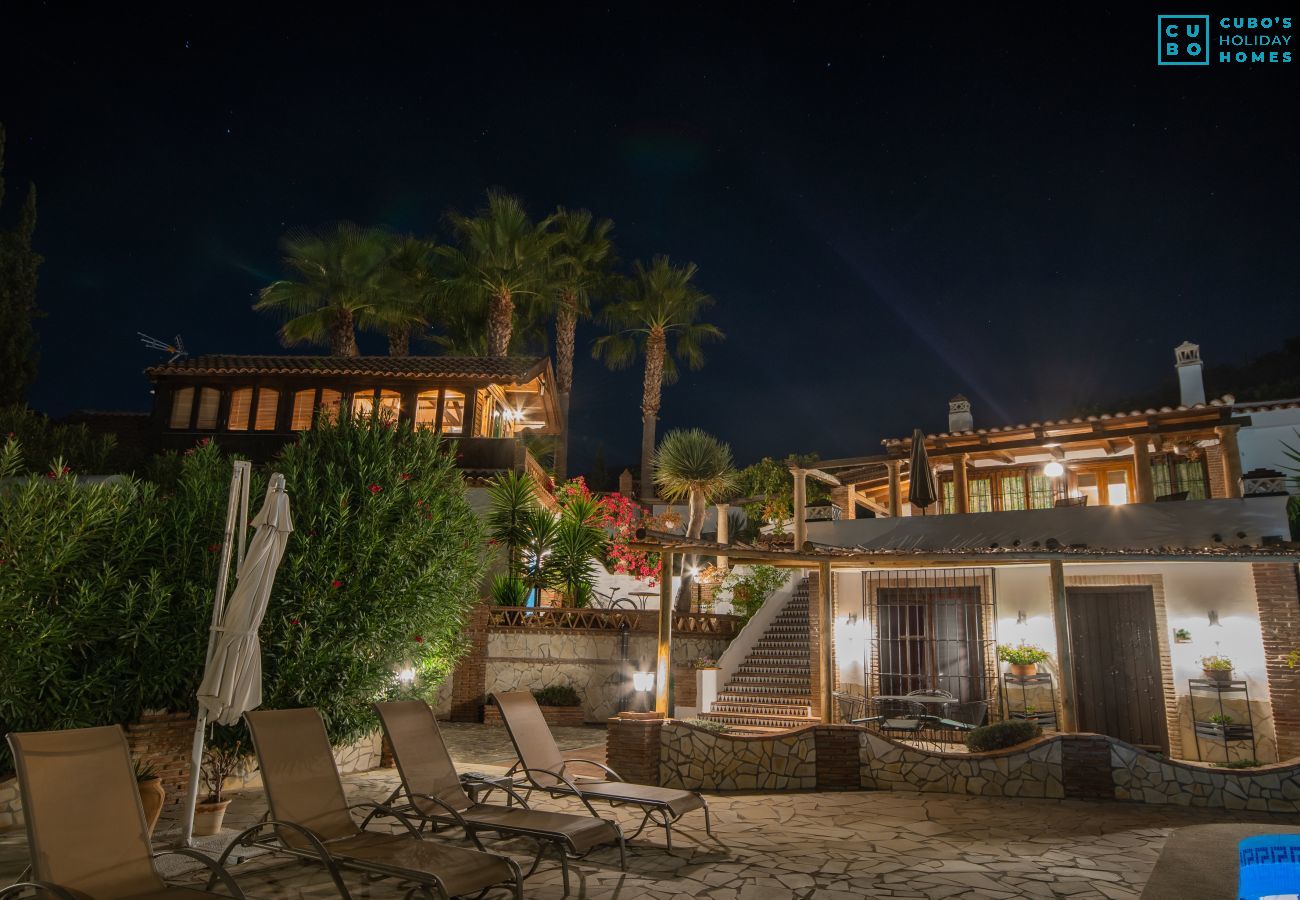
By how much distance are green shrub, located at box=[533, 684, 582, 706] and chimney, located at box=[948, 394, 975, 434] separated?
35.6 feet

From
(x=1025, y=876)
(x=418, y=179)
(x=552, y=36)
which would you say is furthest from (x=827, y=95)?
(x=1025, y=876)

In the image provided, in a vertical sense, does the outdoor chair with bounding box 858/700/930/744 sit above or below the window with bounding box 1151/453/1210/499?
below

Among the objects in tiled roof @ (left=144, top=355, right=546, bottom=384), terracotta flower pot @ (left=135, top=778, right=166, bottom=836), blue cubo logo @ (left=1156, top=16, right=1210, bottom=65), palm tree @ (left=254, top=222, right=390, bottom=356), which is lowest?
terracotta flower pot @ (left=135, top=778, right=166, bottom=836)

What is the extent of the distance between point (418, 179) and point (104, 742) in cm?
4733

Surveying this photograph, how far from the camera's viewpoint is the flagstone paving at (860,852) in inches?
213

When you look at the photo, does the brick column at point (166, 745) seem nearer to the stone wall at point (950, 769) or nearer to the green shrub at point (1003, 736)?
the stone wall at point (950, 769)

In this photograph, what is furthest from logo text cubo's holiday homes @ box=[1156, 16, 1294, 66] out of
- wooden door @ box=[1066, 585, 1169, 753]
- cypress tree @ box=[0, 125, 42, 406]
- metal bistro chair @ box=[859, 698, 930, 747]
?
cypress tree @ box=[0, 125, 42, 406]

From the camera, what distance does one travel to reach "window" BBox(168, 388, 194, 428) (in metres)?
20.2

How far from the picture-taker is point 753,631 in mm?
15938

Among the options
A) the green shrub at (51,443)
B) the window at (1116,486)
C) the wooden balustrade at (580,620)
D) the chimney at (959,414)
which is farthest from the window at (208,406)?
the window at (1116,486)

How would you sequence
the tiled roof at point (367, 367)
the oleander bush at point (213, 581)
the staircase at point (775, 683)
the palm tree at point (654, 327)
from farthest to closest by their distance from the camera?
the palm tree at point (654, 327) → the tiled roof at point (367, 367) → the staircase at point (775, 683) → the oleander bush at point (213, 581)

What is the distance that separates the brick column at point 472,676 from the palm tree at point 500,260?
31.6ft

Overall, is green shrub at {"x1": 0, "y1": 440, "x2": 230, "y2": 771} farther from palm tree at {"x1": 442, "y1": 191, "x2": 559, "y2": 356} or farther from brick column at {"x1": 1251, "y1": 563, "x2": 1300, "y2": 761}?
palm tree at {"x1": 442, "y1": 191, "x2": 559, "y2": 356}

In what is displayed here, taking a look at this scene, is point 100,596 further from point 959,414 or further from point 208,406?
point 959,414
